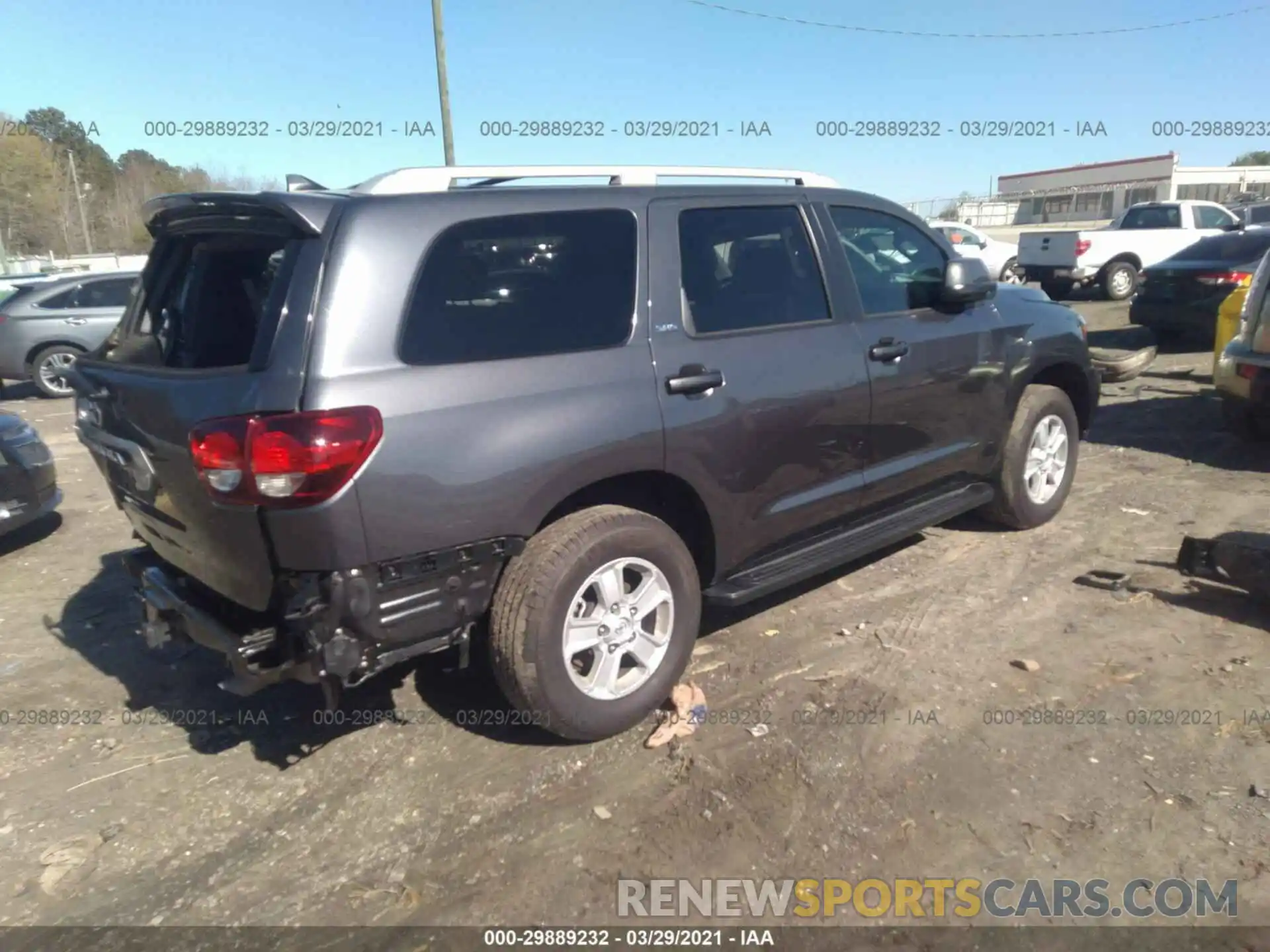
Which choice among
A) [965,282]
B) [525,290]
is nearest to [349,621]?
[525,290]

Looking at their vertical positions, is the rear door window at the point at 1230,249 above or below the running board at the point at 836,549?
above

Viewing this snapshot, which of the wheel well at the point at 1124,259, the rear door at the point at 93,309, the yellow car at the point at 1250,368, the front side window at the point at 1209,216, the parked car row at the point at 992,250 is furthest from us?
the parked car row at the point at 992,250

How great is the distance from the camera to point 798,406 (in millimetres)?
3756

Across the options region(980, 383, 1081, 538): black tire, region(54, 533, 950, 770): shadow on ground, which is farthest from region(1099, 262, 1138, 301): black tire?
region(54, 533, 950, 770): shadow on ground

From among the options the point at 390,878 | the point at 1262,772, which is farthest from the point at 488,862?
the point at 1262,772

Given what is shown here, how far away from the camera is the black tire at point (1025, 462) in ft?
16.4

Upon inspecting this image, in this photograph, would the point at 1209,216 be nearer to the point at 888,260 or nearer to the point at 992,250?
the point at 992,250

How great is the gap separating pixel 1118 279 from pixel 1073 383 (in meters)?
13.2

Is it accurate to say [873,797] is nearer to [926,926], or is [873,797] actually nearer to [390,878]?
[926,926]

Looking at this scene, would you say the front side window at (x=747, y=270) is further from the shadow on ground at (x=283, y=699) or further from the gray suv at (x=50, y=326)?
the gray suv at (x=50, y=326)

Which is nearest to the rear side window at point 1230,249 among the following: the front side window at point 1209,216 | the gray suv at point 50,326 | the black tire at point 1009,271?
the front side window at point 1209,216

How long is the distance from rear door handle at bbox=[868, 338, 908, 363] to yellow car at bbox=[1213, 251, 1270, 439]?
3.54 metres

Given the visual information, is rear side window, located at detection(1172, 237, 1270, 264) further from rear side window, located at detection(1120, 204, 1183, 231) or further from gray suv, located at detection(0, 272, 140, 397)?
gray suv, located at detection(0, 272, 140, 397)

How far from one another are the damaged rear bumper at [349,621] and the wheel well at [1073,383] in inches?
146
